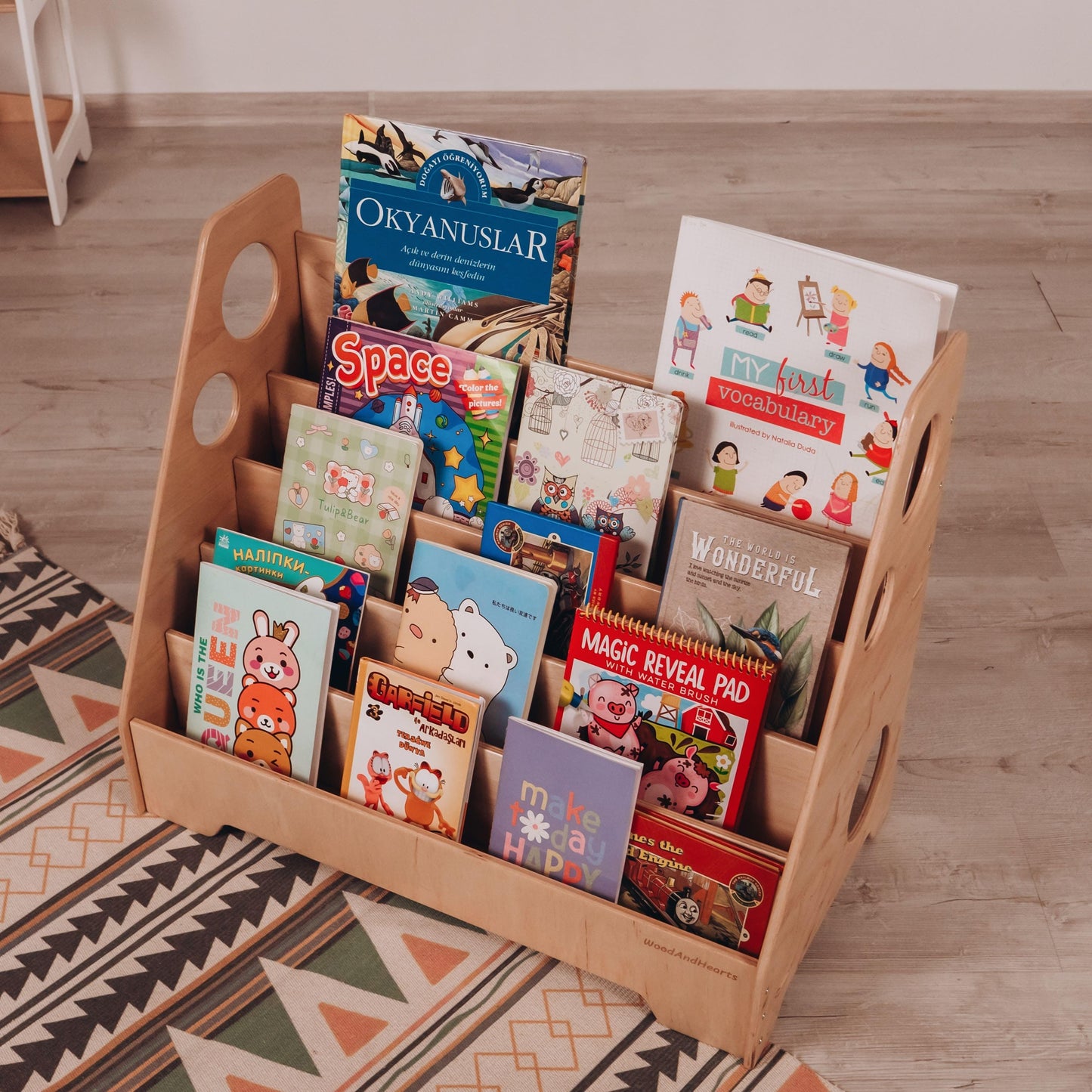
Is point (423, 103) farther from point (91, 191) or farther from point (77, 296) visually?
point (77, 296)

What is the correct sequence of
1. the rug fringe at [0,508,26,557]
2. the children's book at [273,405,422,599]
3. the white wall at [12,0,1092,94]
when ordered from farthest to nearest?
the white wall at [12,0,1092,94] → the rug fringe at [0,508,26,557] → the children's book at [273,405,422,599]

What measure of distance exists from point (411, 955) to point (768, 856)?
483 millimetres

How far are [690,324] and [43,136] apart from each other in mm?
2039

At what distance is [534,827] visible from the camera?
4.80 ft

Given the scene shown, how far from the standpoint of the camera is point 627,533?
144 centimetres

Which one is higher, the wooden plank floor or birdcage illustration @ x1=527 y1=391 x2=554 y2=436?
birdcage illustration @ x1=527 y1=391 x2=554 y2=436

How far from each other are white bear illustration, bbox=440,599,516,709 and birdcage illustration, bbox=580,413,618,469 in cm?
22

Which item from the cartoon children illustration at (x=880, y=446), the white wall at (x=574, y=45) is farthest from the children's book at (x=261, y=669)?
the white wall at (x=574, y=45)

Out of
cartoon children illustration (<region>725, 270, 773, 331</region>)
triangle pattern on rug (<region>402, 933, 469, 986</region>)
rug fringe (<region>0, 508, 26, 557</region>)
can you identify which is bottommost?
triangle pattern on rug (<region>402, 933, 469, 986</region>)

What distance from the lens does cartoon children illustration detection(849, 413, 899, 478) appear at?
52.8 inches

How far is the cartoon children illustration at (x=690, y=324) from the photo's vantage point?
1385 millimetres

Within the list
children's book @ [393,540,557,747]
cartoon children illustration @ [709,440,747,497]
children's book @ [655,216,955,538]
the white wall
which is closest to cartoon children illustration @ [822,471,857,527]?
children's book @ [655,216,955,538]

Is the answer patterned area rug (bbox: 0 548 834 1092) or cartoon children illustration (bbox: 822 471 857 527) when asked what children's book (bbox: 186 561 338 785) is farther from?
cartoon children illustration (bbox: 822 471 857 527)

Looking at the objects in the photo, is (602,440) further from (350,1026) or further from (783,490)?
(350,1026)
